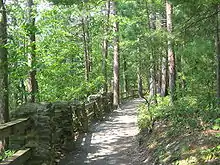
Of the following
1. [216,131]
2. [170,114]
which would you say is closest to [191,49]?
[170,114]

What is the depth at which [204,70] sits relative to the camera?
11883mm

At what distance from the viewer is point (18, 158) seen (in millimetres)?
4652

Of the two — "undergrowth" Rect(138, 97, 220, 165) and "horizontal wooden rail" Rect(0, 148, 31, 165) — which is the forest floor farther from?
"horizontal wooden rail" Rect(0, 148, 31, 165)

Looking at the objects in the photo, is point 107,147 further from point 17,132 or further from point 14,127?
point 14,127

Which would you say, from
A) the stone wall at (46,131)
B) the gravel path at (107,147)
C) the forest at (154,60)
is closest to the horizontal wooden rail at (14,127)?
the stone wall at (46,131)

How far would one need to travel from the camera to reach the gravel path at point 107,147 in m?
7.74

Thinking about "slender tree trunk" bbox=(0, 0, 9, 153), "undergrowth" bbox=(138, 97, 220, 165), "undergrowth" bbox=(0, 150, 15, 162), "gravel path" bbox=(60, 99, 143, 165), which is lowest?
"gravel path" bbox=(60, 99, 143, 165)

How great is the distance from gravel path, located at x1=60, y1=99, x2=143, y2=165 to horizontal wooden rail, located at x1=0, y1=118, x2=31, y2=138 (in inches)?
102

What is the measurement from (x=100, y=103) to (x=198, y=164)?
37.2ft

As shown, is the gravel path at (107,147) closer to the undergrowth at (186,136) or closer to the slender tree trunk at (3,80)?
the undergrowth at (186,136)

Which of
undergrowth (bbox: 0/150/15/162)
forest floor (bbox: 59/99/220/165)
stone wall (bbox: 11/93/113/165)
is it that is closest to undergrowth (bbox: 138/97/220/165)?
forest floor (bbox: 59/99/220/165)

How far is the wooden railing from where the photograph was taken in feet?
14.0

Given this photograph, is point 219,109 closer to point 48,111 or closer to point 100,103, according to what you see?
point 48,111

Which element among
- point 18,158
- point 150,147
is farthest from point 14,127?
point 150,147
